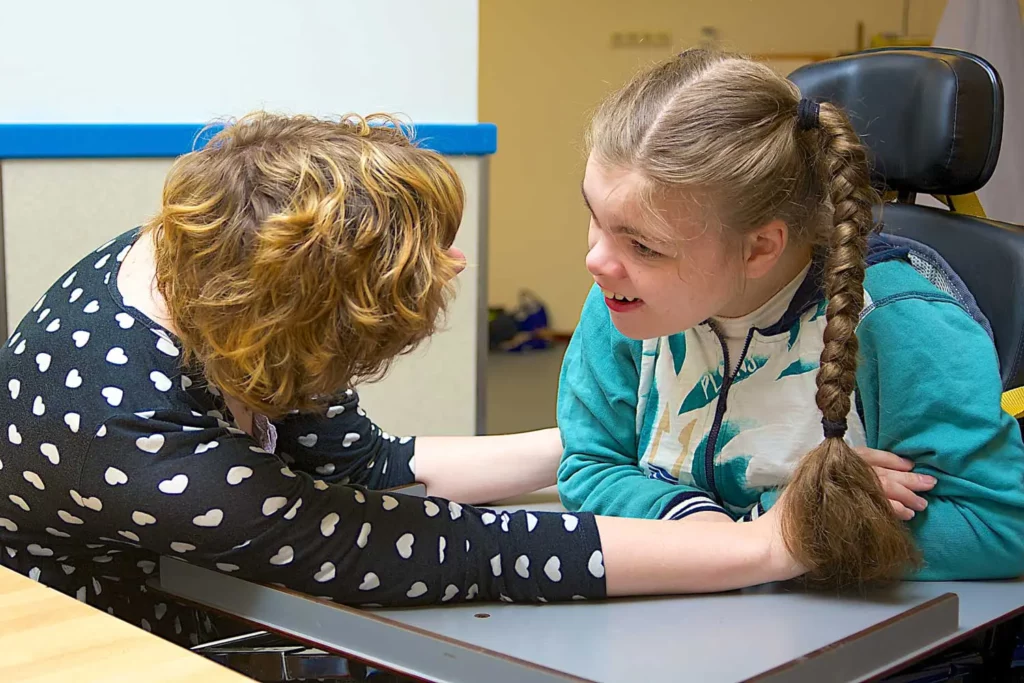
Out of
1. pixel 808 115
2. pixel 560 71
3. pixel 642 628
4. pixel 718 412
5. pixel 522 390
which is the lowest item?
pixel 522 390

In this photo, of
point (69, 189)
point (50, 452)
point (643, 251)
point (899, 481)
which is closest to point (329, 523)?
point (50, 452)

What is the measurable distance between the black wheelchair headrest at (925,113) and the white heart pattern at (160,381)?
30.4 inches

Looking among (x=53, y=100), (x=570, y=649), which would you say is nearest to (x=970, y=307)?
(x=570, y=649)

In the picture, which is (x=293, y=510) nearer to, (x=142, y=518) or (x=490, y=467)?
(x=142, y=518)

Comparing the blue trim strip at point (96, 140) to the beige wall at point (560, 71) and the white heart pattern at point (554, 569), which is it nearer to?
the white heart pattern at point (554, 569)

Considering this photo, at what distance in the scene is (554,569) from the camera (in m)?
0.96

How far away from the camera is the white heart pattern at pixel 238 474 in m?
0.90

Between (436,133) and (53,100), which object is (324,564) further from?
(436,133)

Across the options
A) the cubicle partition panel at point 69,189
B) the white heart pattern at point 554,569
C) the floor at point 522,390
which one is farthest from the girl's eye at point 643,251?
the floor at point 522,390

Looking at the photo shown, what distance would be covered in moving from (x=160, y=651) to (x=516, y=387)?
3.60m

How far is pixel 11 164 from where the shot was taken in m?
1.69

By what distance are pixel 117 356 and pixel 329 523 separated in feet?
0.68

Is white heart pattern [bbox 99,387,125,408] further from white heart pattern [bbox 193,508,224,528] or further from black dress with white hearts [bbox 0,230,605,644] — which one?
white heart pattern [bbox 193,508,224,528]

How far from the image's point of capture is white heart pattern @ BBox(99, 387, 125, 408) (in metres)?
0.90
